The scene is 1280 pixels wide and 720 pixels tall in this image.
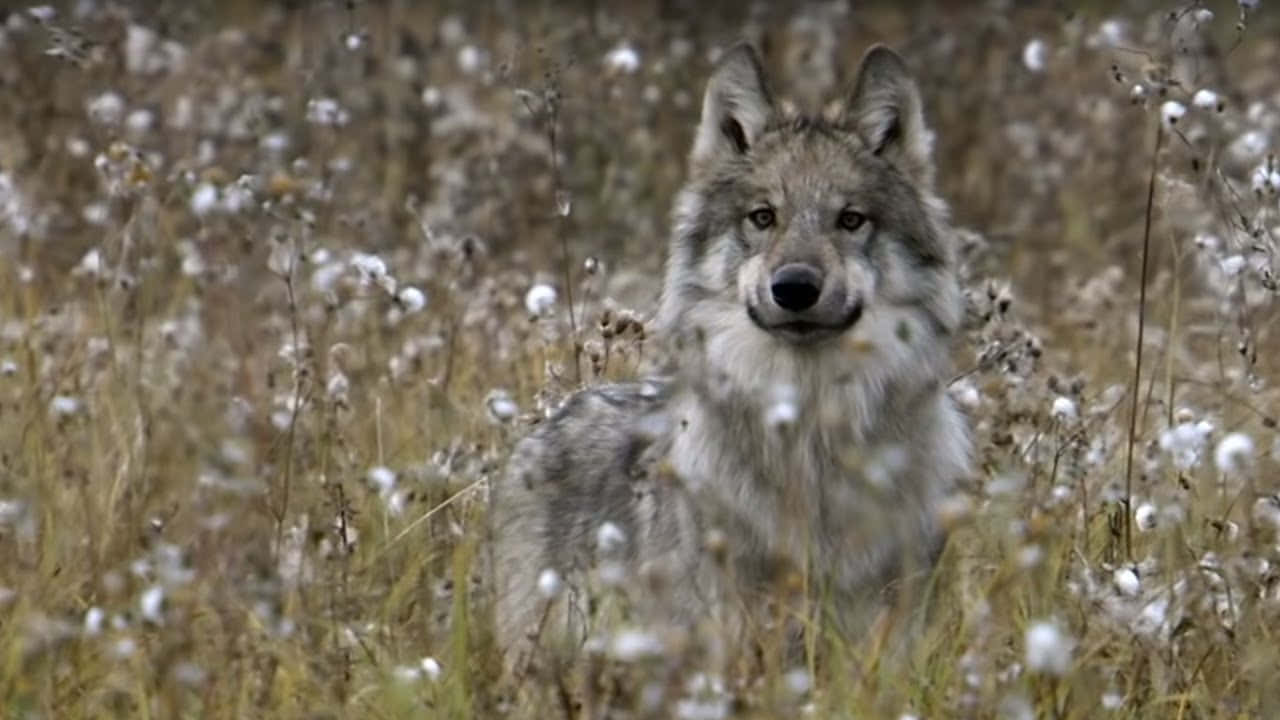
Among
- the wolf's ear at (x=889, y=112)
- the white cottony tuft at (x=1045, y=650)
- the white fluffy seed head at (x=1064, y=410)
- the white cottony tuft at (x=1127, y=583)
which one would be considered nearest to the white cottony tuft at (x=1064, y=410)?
the white fluffy seed head at (x=1064, y=410)


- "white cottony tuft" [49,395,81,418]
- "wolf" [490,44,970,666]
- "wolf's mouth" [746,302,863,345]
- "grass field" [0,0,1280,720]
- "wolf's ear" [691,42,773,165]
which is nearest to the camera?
"grass field" [0,0,1280,720]

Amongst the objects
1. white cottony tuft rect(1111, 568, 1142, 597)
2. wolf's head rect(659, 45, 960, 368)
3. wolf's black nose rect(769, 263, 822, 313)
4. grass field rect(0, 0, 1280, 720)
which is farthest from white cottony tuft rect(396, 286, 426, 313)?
white cottony tuft rect(1111, 568, 1142, 597)

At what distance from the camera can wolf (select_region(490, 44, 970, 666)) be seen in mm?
4941

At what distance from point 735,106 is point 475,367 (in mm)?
1809

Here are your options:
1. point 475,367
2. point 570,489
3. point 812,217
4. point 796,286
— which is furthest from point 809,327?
point 475,367

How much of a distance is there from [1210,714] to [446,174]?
6075 millimetres

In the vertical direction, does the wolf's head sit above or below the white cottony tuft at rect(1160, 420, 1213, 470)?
above

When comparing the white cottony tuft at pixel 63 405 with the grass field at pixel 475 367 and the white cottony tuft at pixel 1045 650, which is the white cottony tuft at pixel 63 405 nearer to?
the grass field at pixel 475 367

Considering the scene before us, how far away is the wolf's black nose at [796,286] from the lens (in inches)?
196

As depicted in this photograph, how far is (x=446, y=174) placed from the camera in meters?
10.1

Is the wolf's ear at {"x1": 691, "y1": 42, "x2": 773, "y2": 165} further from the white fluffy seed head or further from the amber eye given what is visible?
the white fluffy seed head

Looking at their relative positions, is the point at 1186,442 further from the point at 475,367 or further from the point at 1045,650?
the point at 475,367

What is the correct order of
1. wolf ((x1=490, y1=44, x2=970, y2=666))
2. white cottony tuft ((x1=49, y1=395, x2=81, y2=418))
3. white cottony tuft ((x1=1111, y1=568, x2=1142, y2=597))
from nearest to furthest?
white cottony tuft ((x1=1111, y1=568, x2=1142, y2=597)) → wolf ((x1=490, y1=44, x2=970, y2=666)) → white cottony tuft ((x1=49, y1=395, x2=81, y2=418))

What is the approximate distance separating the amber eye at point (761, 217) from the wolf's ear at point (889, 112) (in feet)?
1.28
